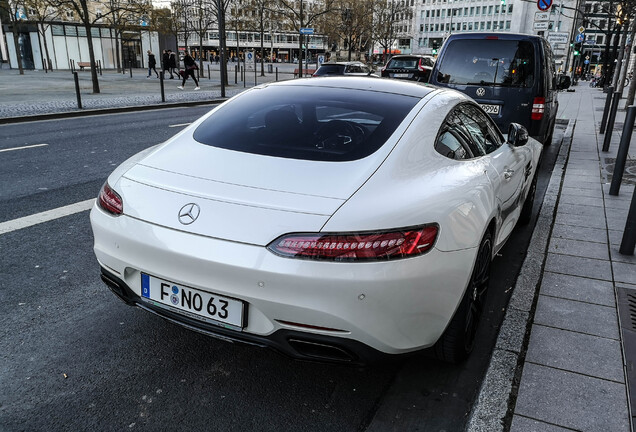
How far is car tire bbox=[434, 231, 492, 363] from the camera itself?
2643 mm

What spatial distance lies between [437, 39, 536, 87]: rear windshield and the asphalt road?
5.01m

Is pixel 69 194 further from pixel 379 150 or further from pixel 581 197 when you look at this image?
pixel 581 197

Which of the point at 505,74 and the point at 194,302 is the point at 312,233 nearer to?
the point at 194,302

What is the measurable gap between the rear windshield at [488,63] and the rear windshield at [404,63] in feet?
46.0

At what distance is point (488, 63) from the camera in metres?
8.04

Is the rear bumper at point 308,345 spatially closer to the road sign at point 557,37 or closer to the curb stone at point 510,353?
the curb stone at point 510,353

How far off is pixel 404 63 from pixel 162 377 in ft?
69.7

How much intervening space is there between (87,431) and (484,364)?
80.6 inches

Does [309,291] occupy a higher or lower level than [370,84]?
lower

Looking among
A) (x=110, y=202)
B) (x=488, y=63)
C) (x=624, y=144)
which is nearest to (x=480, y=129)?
(x=110, y=202)

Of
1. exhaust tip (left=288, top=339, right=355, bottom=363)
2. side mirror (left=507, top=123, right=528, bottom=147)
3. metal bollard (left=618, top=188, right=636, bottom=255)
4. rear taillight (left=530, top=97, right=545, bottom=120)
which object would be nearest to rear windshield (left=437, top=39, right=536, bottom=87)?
rear taillight (left=530, top=97, right=545, bottom=120)

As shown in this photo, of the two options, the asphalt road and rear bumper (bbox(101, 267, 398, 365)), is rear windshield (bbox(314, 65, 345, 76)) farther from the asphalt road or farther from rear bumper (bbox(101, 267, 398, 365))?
rear bumper (bbox(101, 267, 398, 365))

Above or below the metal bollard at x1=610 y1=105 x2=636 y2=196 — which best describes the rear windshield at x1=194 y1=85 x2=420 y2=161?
above

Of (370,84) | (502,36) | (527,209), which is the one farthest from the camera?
(502,36)
